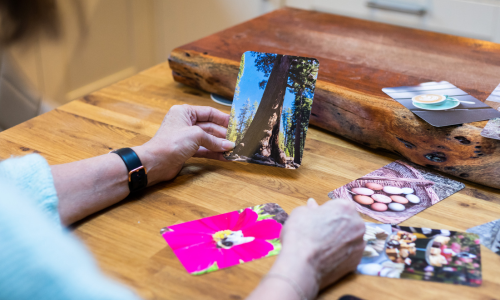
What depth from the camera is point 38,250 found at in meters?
0.57

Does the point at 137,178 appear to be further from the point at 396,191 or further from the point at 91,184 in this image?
the point at 396,191

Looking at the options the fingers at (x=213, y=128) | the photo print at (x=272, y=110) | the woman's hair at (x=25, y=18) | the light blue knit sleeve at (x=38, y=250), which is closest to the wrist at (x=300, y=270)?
the light blue knit sleeve at (x=38, y=250)

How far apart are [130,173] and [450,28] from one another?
62.4 inches

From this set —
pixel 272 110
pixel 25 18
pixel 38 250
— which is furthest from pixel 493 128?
pixel 25 18

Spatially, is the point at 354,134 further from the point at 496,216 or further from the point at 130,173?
the point at 130,173

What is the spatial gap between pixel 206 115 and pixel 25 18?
1.22 meters

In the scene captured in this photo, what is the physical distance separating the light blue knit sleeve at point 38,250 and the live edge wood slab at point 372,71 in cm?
64

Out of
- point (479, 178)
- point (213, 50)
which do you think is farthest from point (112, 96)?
point (479, 178)

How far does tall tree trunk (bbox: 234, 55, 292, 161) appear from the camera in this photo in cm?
93

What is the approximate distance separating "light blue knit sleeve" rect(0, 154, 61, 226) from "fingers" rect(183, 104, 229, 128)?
36 cm

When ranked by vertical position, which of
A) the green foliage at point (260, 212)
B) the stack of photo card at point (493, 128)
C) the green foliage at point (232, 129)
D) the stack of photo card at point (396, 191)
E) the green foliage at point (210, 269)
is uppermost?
the stack of photo card at point (493, 128)

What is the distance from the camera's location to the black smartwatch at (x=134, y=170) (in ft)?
2.66

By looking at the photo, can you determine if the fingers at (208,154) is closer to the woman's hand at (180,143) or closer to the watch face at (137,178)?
the woman's hand at (180,143)

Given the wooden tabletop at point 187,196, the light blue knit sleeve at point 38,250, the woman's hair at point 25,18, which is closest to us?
the light blue knit sleeve at point 38,250
